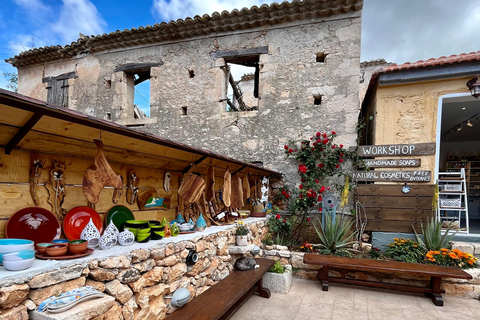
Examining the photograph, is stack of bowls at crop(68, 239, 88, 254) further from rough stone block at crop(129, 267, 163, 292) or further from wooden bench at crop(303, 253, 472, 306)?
wooden bench at crop(303, 253, 472, 306)

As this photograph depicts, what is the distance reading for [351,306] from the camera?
10.5 feet

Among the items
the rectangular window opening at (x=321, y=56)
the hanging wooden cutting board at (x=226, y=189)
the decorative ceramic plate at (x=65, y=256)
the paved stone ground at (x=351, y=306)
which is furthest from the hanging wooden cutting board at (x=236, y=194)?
the rectangular window opening at (x=321, y=56)

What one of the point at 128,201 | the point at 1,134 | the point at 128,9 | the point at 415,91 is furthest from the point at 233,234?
the point at 128,9

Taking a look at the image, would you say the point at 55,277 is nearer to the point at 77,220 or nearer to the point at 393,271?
the point at 77,220

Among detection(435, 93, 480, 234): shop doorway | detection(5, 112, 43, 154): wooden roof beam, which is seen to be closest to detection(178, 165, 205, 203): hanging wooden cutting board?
detection(5, 112, 43, 154): wooden roof beam

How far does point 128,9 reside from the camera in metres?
7.29

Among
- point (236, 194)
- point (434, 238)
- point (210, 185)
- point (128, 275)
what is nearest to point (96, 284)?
point (128, 275)

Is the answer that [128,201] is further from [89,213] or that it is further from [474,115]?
[474,115]

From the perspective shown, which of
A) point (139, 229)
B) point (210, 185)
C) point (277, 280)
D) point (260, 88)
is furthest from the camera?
point (260, 88)

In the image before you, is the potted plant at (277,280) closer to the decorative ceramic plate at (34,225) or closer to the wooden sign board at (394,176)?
the wooden sign board at (394,176)

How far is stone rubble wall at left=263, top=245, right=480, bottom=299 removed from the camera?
3541mm

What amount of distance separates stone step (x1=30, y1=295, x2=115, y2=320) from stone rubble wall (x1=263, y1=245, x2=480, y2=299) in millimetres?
3098

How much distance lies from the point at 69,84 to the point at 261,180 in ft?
20.9

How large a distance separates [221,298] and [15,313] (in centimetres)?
161
